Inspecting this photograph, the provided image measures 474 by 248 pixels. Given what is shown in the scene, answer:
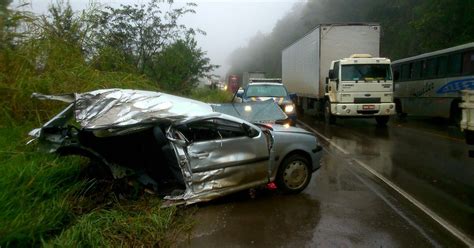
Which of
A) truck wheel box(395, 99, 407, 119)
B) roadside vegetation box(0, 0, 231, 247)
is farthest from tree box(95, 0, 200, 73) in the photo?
truck wheel box(395, 99, 407, 119)

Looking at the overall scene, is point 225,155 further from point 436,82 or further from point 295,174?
point 436,82

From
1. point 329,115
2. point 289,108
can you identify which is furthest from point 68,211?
point 329,115

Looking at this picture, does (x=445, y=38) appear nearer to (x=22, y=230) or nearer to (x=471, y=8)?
(x=471, y=8)

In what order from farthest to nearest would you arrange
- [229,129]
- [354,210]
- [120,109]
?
[229,129] < [354,210] < [120,109]

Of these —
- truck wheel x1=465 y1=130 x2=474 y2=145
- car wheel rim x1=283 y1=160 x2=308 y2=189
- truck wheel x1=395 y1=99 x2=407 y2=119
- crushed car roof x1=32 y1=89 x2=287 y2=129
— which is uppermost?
crushed car roof x1=32 y1=89 x2=287 y2=129

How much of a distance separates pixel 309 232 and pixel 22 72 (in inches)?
272

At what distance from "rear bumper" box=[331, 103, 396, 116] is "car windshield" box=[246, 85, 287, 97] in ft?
7.67

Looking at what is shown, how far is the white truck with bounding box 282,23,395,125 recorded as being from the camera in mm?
17078

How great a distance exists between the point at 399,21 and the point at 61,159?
38552 mm

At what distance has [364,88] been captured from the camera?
55.9 feet

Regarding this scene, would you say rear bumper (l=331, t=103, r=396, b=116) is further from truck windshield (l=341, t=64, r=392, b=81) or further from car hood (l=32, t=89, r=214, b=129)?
car hood (l=32, t=89, r=214, b=129)

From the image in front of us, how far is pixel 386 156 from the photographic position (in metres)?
10.7

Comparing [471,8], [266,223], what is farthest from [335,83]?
[266,223]

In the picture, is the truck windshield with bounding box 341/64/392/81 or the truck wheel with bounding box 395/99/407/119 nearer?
the truck windshield with bounding box 341/64/392/81
